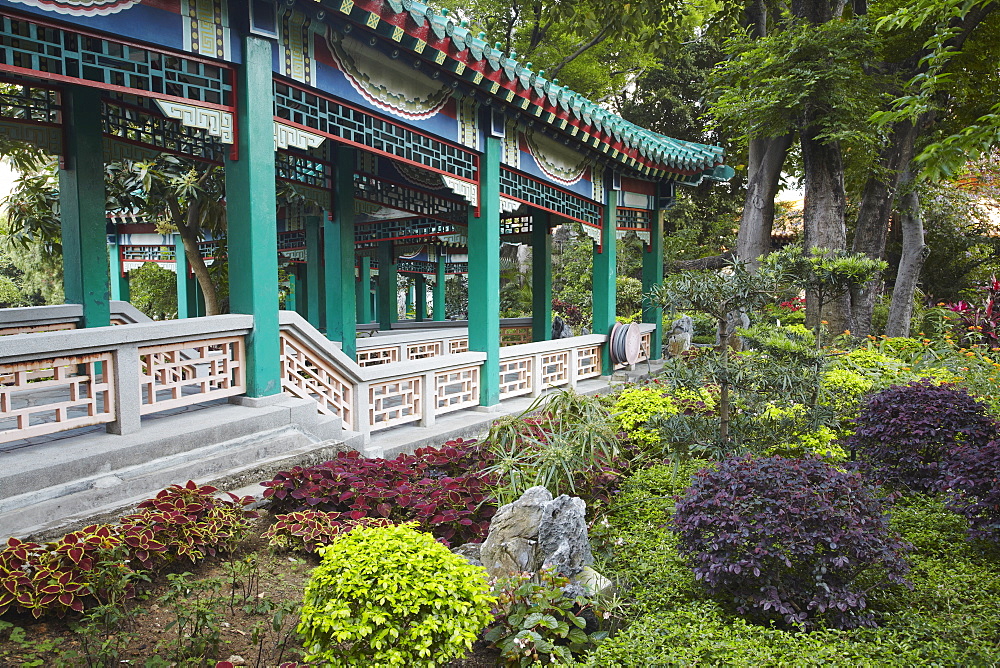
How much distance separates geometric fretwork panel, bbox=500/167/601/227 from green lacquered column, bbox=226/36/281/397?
3.60 metres

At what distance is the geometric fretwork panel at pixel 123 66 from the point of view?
13.7 feet

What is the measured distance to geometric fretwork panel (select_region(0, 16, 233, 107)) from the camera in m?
4.18

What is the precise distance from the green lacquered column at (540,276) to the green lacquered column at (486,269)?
167 inches

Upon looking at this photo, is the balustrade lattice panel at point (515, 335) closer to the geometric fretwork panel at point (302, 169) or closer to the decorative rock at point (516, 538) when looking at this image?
the geometric fretwork panel at point (302, 169)

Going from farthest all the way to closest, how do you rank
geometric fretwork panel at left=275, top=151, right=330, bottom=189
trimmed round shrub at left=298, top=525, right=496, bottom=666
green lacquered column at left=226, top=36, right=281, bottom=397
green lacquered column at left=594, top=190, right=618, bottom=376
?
green lacquered column at left=594, top=190, right=618, bottom=376 < geometric fretwork panel at left=275, top=151, right=330, bottom=189 < green lacquered column at left=226, top=36, right=281, bottom=397 < trimmed round shrub at left=298, top=525, right=496, bottom=666

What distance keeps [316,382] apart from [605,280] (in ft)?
19.0

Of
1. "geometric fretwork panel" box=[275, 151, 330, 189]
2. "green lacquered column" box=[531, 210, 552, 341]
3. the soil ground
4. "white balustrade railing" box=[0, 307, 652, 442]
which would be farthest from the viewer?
"green lacquered column" box=[531, 210, 552, 341]

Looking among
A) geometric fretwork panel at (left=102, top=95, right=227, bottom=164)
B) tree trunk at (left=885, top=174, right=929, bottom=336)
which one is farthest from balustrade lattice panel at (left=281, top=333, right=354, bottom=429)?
tree trunk at (left=885, top=174, right=929, bottom=336)

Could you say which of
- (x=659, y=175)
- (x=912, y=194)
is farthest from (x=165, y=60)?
(x=912, y=194)

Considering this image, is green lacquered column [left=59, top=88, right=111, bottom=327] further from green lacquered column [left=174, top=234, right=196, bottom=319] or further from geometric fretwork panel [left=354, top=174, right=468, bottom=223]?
green lacquered column [left=174, top=234, right=196, bottom=319]

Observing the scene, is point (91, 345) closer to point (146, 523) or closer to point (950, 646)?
point (146, 523)

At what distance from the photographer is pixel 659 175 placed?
11.0 m

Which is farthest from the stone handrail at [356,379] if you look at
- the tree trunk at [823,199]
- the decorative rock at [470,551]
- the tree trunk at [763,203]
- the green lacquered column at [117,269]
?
the green lacquered column at [117,269]

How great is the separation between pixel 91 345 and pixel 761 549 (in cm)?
385
